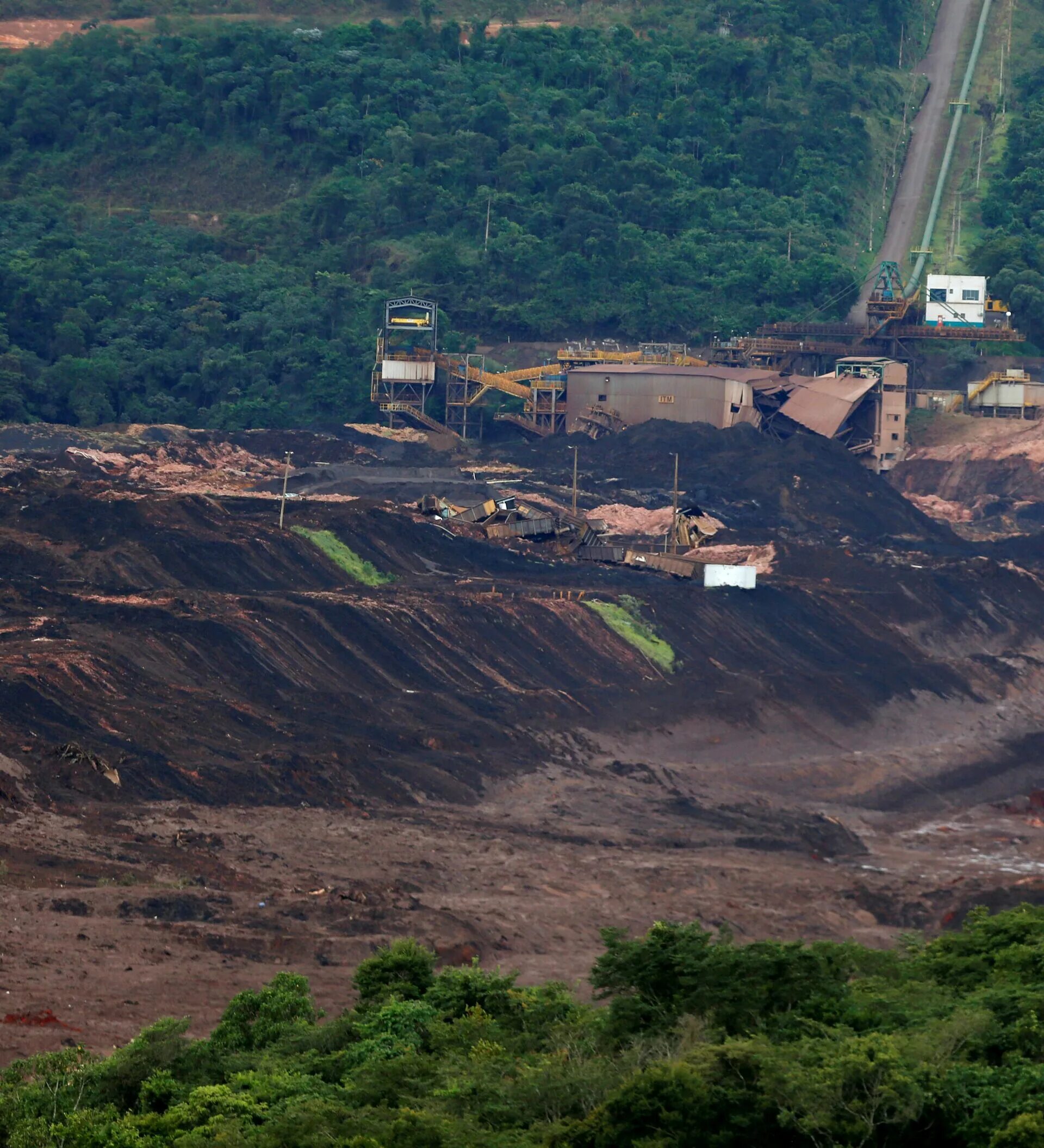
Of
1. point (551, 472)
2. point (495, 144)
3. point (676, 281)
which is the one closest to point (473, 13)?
point (495, 144)

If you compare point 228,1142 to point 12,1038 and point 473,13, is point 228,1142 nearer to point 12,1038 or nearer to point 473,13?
point 12,1038

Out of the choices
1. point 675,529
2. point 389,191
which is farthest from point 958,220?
point 675,529

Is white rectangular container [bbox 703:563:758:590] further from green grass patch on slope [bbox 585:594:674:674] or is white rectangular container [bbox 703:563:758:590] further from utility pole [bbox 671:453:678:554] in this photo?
utility pole [bbox 671:453:678:554]

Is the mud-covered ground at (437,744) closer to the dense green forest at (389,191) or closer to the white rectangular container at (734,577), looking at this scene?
the white rectangular container at (734,577)

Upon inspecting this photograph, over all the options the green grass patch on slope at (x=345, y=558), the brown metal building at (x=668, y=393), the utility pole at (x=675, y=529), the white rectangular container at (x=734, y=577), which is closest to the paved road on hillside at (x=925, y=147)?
the brown metal building at (x=668, y=393)

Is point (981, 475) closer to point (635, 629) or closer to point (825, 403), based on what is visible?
point (825, 403)

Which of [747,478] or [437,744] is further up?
[747,478]

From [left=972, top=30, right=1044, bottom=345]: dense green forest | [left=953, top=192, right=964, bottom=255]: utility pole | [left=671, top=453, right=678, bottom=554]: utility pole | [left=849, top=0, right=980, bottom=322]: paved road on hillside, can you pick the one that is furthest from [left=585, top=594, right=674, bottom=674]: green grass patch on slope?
[left=953, top=192, right=964, bottom=255]: utility pole
